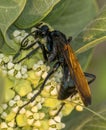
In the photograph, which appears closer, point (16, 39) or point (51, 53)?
point (16, 39)

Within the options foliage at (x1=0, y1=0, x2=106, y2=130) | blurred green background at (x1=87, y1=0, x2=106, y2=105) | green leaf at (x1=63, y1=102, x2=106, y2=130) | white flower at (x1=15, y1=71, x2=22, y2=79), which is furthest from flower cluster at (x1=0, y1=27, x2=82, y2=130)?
blurred green background at (x1=87, y1=0, x2=106, y2=105)

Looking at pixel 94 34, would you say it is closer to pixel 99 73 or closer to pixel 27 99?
pixel 27 99

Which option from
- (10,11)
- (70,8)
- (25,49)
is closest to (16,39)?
(25,49)

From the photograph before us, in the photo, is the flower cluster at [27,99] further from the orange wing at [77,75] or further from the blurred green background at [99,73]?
the blurred green background at [99,73]

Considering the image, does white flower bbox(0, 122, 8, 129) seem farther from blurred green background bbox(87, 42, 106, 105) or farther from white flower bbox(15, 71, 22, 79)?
blurred green background bbox(87, 42, 106, 105)

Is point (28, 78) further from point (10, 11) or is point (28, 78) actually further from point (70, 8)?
point (70, 8)

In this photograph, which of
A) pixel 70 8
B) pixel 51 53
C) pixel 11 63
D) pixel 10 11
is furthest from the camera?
pixel 70 8

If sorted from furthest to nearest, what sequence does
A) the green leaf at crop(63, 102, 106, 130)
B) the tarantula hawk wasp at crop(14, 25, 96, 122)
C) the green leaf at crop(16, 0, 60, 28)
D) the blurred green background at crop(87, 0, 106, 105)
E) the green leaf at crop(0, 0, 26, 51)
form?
the blurred green background at crop(87, 0, 106, 105) → the green leaf at crop(63, 102, 106, 130) → the tarantula hawk wasp at crop(14, 25, 96, 122) → the green leaf at crop(16, 0, 60, 28) → the green leaf at crop(0, 0, 26, 51)
